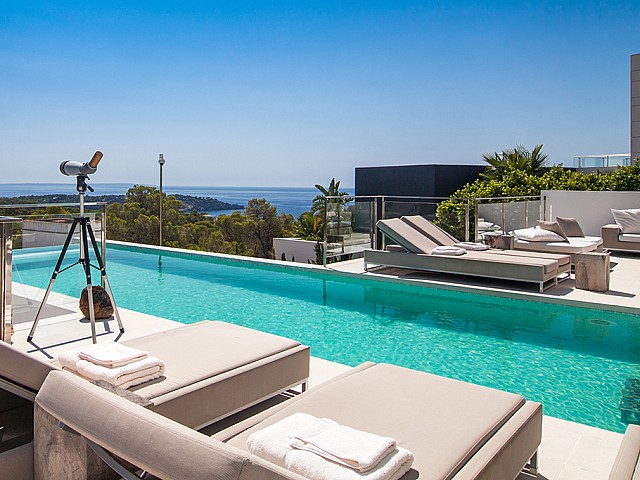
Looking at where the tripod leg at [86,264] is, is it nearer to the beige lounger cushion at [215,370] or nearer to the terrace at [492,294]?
the terrace at [492,294]

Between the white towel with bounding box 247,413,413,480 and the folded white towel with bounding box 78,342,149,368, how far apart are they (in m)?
0.96

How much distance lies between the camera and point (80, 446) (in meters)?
1.73

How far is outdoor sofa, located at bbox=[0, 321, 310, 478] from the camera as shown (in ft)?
5.98

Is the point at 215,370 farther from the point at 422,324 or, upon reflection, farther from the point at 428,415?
the point at 422,324

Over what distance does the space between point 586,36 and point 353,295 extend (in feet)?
54.0

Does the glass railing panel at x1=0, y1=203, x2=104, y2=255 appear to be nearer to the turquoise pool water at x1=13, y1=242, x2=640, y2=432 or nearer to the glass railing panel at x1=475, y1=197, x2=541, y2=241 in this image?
the turquoise pool water at x1=13, y1=242, x2=640, y2=432

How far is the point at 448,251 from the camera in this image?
757cm

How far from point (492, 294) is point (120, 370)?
527 cm

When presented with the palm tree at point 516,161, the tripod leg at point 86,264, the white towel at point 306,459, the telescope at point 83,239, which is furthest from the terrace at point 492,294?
the palm tree at point 516,161

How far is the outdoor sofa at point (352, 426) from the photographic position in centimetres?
111

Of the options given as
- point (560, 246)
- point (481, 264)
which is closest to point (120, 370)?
point (481, 264)

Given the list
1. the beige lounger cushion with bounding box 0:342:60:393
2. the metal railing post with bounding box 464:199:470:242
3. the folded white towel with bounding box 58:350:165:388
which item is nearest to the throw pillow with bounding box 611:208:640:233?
the metal railing post with bounding box 464:199:470:242

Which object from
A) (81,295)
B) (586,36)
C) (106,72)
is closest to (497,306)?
(81,295)

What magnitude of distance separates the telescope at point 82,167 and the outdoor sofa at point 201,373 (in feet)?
5.42
